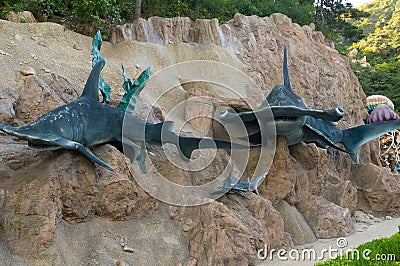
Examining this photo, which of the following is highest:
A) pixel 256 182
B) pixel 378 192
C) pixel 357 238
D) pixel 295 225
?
pixel 256 182

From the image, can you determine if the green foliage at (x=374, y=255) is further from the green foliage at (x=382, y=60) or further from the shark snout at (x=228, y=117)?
the green foliage at (x=382, y=60)

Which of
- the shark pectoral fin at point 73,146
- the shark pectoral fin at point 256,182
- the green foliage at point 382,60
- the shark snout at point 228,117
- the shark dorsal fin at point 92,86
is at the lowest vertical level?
the green foliage at point 382,60

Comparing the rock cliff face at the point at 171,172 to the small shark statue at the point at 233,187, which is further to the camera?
the small shark statue at the point at 233,187

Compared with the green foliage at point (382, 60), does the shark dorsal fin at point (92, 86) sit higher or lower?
higher

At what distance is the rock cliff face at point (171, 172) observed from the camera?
176 inches

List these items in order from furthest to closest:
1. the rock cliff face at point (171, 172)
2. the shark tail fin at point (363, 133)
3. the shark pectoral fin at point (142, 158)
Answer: the shark tail fin at point (363, 133)
the shark pectoral fin at point (142, 158)
the rock cliff face at point (171, 172)

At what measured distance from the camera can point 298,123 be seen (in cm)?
727

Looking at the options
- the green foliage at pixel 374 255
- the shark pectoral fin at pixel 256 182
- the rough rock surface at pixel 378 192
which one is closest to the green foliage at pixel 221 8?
the shark pectoral fin at pixel 256 182

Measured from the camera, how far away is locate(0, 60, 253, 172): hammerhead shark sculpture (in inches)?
162

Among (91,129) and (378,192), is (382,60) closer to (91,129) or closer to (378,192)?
(378,192)

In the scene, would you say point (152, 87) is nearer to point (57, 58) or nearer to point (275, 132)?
point (57, 58)

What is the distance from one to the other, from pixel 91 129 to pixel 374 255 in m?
3.34

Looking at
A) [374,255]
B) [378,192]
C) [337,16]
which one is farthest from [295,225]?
[337,16]

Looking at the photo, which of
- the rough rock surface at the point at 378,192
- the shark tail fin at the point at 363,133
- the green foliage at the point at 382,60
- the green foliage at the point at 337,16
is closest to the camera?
the shark tail fin at the point at 363,133
